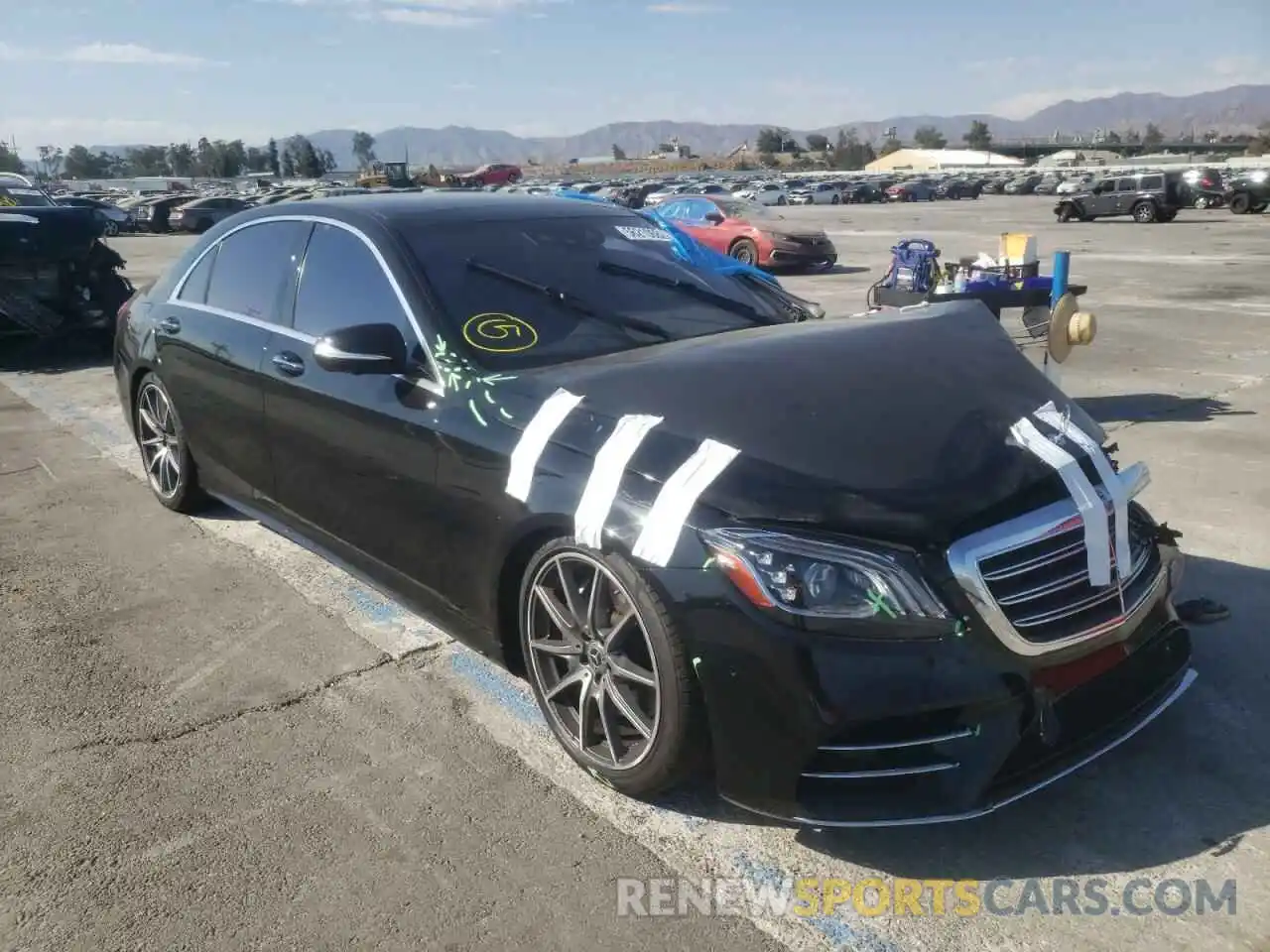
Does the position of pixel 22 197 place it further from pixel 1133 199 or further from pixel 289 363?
pixel 1133 199

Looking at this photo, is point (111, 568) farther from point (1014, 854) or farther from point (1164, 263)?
point (1164, 263)

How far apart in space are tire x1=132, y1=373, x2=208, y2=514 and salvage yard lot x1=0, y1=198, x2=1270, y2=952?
11.7 inches

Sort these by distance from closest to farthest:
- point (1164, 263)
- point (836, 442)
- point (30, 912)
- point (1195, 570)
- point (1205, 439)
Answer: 1. point (30, 912)
2. point (836, 442)
3. point (1195, 570)
4. point (1205, 439)
5. point (1164, 263)

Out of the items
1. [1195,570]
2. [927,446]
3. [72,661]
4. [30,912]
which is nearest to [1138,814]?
[927,446]

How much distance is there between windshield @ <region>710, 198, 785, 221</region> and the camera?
2025 centimetres

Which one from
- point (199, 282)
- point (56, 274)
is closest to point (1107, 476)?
point (199, 282)

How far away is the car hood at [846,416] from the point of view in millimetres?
2609

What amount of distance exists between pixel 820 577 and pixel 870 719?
34cm

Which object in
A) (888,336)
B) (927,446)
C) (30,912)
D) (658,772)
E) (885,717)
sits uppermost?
(888,336)

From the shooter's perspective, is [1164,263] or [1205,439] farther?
[1164,263]

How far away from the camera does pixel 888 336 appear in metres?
3.45

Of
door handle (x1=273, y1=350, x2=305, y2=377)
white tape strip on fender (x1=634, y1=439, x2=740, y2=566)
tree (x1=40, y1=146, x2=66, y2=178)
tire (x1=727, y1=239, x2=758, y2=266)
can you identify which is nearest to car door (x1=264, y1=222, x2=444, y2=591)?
door handle (x1=273, y1=350, x2=305, y2=377)

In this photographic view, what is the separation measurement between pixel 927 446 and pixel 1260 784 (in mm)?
1354

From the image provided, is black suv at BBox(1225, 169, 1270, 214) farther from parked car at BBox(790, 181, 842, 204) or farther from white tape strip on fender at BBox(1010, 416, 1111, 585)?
white tape strip on fender at BBox(1010, 416, 1111, 585)
